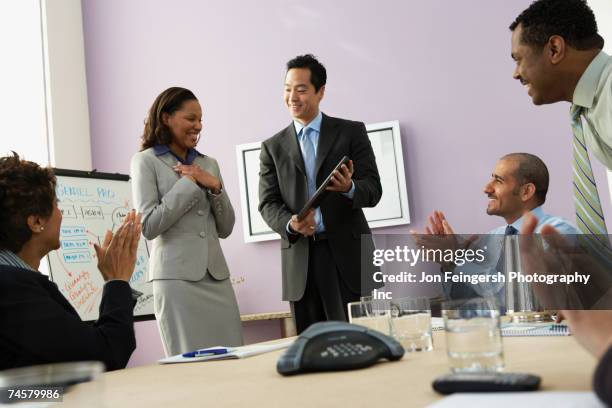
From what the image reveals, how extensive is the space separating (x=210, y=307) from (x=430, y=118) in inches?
78.6

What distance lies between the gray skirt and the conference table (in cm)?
146

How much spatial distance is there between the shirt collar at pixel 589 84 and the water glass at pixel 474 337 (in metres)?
1.30

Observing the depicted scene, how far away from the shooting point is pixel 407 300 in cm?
143

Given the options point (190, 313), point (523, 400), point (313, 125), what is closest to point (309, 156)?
point (313, 125)

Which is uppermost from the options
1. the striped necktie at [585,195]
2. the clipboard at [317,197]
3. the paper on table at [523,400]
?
the clipboard at [317,197]

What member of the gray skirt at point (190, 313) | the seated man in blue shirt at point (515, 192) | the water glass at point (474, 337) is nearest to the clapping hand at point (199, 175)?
the gray skirt at point (190, 313)

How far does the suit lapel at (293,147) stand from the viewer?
310 centimetres

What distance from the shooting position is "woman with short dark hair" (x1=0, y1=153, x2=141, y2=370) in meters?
1.47

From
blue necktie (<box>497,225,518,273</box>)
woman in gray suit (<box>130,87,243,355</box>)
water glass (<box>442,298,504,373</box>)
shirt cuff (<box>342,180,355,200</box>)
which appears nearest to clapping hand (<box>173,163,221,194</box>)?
woman in gray suit (<box>130,87,243,355</box>)

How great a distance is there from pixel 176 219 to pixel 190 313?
0.37 metres

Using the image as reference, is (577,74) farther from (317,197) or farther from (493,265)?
(317,197)

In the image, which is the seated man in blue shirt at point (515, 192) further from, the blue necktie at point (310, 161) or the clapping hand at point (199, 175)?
the clapping hand at point (199, 175)

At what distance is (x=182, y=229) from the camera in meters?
2.97

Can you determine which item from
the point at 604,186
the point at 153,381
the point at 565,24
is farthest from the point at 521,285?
the point at 604,186
